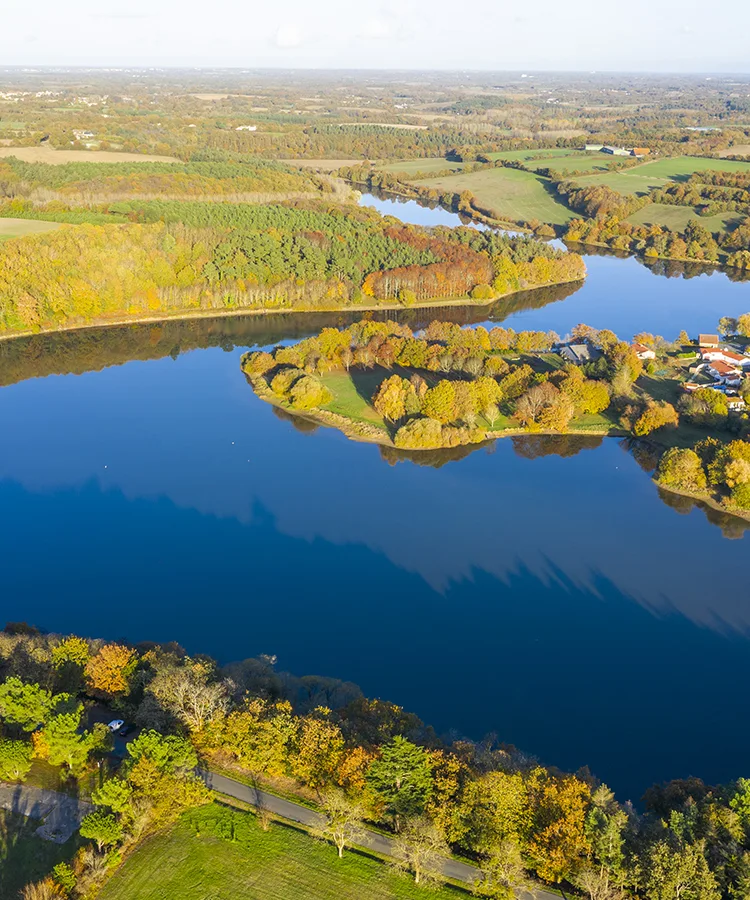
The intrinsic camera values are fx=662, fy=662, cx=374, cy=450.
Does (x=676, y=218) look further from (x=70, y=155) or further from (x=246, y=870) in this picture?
(x=246, y=870)

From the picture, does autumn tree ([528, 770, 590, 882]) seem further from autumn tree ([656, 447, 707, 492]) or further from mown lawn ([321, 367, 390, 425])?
mown lawn ([321, 367, 390, 425])

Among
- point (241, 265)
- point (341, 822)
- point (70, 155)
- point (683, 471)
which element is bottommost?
point (341, 822)

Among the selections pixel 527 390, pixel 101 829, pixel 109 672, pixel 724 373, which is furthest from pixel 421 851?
pixel 724 373

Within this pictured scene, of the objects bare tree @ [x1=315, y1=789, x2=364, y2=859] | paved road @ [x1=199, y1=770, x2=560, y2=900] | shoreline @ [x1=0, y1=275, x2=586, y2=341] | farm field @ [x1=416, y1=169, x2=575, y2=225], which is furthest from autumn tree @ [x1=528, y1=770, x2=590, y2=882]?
farm field @ [x1=416, y1=169, x2=575, y2=225]

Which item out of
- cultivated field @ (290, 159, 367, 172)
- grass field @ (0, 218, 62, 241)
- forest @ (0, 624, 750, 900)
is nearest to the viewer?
forest @ (0, 624, 750, 900)

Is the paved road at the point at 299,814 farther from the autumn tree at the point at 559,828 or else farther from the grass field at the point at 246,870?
the autumn tree at the point at 559,828

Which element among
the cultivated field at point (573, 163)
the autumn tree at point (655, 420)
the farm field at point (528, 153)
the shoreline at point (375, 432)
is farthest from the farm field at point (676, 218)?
the shoreline at point (375, 432)
